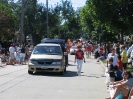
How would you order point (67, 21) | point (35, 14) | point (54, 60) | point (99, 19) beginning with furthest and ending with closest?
point (67, 21) → point (35, 14) → point (99, 19) → point (54, 60)

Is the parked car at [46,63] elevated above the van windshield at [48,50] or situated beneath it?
situated beneath

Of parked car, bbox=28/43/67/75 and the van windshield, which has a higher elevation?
the van windshield

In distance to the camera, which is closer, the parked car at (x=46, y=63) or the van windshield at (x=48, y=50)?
the parked car at (x=46, y=63)

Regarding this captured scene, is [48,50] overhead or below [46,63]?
overhead

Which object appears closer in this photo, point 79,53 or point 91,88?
point 91,88

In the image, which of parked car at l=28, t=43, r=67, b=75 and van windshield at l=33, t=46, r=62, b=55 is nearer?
parked car at l=28, t=43, r=67, b=75

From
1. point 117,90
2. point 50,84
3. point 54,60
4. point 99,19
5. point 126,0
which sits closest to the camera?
point 117,90

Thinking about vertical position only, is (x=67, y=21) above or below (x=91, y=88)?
above

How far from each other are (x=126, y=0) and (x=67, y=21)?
78860 millimetres

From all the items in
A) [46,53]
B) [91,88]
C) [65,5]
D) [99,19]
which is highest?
[65,5]

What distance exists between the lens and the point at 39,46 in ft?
60.8

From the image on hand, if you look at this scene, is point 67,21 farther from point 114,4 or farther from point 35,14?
point 114,4

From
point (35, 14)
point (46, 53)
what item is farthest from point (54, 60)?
point (35, 14)

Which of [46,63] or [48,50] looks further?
[48,50]
